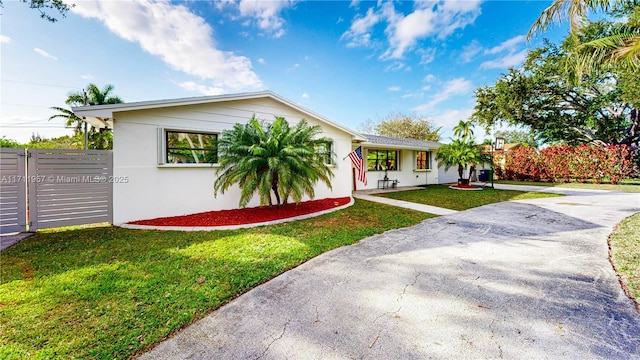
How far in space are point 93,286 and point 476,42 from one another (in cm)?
2007

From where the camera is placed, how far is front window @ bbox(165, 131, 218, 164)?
23.6 ft

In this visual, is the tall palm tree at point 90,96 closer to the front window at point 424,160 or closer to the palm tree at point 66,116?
the palm tree at point 66,116

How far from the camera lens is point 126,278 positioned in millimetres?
3451

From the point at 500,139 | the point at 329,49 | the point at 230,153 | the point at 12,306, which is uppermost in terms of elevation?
the point at 329,49

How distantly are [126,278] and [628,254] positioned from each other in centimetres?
811

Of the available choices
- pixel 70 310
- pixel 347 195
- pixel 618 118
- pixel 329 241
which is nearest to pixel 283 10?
pixel 347 195

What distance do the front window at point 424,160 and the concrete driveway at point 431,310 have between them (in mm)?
12905

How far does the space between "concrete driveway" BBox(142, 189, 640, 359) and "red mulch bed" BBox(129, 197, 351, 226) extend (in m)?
3.11

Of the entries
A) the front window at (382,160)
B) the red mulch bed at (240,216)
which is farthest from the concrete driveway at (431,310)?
the front window at (382,160)

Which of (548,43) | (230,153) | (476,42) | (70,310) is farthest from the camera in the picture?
(548,43)

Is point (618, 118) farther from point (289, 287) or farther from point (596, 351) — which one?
point (289, 287)

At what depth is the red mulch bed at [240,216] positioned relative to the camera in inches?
254

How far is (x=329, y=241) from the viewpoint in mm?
5078

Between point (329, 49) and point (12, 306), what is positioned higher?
point (329, 49)
